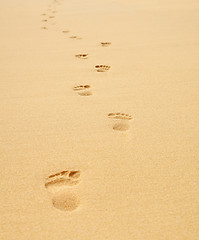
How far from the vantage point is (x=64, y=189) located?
→ 85 cm

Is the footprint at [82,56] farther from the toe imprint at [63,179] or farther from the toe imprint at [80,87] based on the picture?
the toe imprint at [63,179]

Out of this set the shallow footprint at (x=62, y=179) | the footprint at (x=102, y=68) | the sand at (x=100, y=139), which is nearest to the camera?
the sand at (x=100, y=139)

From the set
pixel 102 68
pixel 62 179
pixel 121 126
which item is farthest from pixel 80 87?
pixel 62 179

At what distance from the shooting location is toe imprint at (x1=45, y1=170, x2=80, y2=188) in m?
0.87

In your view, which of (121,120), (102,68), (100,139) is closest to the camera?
(100,139)

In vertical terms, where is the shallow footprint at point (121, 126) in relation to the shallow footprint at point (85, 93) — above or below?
below

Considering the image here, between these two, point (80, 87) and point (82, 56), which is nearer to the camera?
point (80, 87)

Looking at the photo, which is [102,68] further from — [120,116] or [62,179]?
[62,179]

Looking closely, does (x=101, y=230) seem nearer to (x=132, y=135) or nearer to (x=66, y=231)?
(x=66, y=231)

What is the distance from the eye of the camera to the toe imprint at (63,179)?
87cm

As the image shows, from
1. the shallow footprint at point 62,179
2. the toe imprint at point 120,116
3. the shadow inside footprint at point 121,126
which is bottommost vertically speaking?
the shallow footprint at point 62,179

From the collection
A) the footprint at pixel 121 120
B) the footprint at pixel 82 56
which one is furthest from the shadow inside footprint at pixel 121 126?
the footprint at pixel 82 56

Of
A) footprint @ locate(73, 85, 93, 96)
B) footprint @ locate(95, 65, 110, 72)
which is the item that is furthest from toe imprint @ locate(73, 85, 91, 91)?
footprint @ locate(95, 65, 110, 72)

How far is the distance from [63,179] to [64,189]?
0.04m
